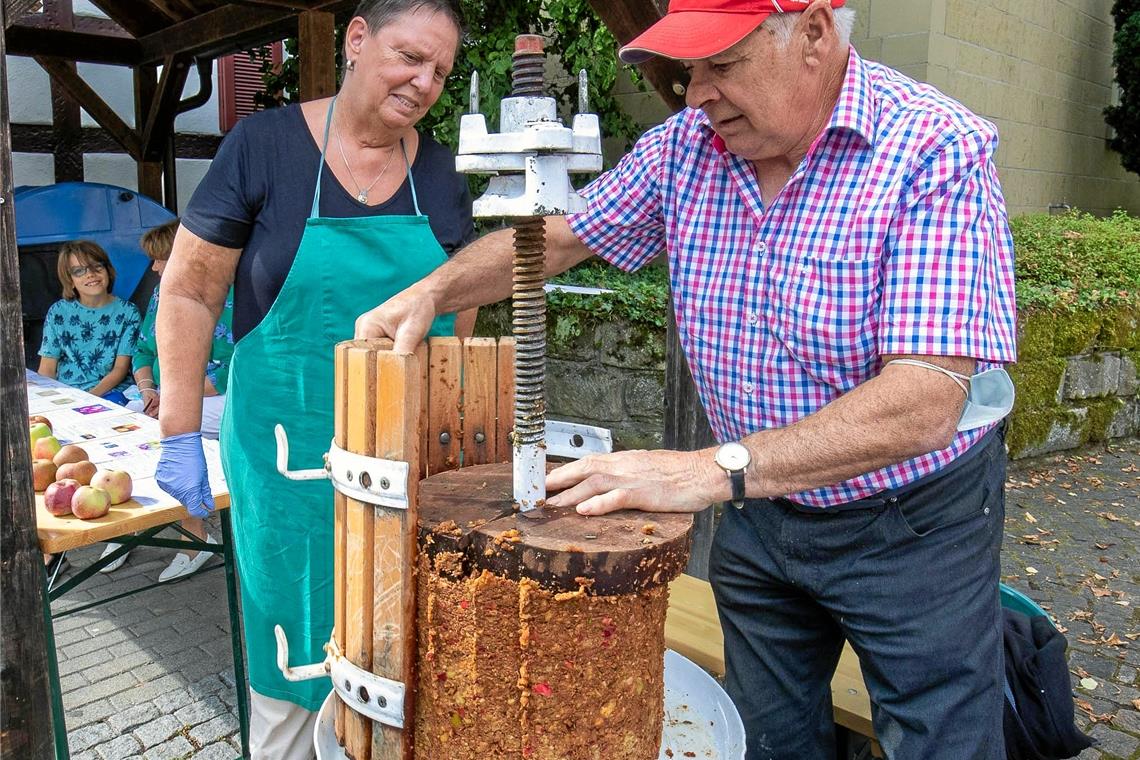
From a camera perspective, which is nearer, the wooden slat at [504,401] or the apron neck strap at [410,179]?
the wooden slat at [504,401]

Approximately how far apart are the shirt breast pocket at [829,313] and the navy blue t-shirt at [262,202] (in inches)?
42.7

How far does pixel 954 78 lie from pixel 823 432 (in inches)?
258

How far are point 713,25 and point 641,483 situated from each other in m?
0.76

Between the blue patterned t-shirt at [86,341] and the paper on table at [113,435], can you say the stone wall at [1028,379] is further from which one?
the paper on table at [113,435]

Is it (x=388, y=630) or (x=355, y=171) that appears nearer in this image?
(x=388, y=630)

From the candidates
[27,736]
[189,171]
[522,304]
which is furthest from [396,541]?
[189,171]

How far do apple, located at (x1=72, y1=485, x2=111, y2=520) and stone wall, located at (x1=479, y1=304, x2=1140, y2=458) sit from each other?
9.55 feet

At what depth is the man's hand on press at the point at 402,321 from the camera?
1570 millimetres

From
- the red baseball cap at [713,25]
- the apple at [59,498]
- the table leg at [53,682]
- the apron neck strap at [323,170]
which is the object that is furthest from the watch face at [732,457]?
the apple at [59,498]

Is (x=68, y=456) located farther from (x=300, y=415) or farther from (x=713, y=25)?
(x=713, y=25)

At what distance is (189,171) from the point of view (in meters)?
10.0

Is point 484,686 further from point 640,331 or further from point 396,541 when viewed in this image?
point 640,331

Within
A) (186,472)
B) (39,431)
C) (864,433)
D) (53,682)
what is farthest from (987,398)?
(39,431)

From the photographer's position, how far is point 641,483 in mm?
1409
